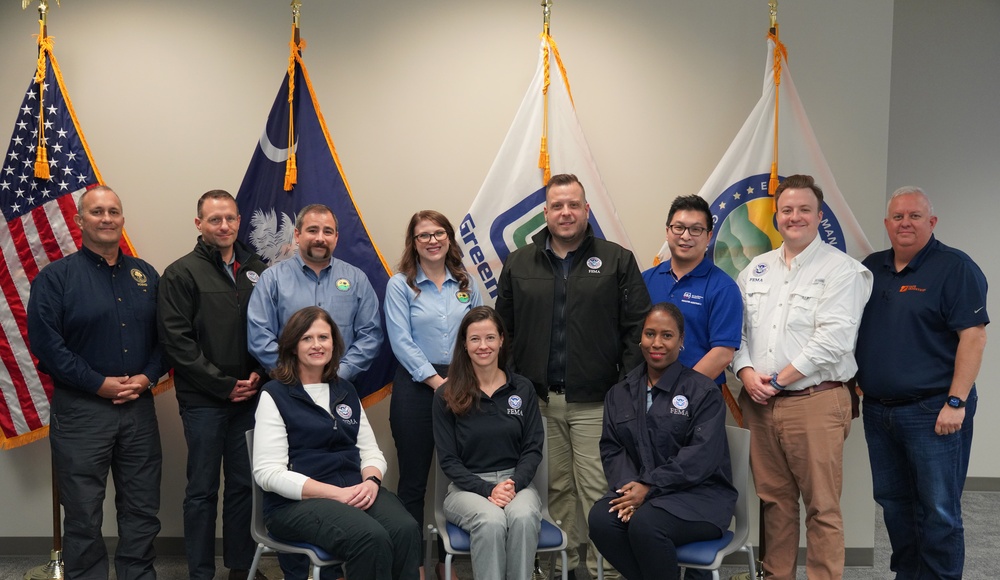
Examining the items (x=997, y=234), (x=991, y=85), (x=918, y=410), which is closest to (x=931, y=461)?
(x=918, y=410)

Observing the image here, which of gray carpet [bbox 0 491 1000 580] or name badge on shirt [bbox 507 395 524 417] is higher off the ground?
name badge on shirt [bbox 507 395 524 417]

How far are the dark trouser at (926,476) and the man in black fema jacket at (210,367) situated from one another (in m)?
2.70

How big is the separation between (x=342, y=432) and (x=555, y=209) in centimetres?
125

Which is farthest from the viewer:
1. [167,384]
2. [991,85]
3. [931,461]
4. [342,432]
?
[991,85]

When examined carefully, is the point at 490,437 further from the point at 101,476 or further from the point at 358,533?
the point at 101,476

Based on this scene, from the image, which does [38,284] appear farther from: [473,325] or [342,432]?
[473,325]

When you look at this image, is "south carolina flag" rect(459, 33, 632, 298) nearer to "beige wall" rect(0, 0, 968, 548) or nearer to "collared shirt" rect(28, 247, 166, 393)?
"beige wall" rect(0, 0, 968, 548)

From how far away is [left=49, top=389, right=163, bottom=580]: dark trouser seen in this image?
129 inches

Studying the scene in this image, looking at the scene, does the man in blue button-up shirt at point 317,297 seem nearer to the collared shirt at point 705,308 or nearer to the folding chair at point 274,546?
the folding chair at point 274,546

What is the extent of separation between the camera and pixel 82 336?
328 centimetres

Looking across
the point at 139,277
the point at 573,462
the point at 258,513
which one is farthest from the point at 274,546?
the point at 139,277

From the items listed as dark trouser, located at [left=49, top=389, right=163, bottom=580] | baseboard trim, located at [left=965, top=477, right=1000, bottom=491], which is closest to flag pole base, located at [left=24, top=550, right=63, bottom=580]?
dark trouser, located at [left=49, top=389, right=163, bottom=580]

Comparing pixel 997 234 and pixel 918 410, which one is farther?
pixel 997 234

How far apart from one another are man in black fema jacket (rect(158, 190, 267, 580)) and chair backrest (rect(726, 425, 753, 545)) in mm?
1994
